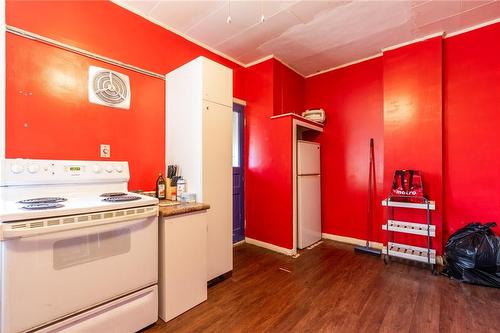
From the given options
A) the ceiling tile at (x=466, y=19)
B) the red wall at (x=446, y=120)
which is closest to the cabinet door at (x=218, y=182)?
the red wall at (x=446, y=120)

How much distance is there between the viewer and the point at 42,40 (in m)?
1.79

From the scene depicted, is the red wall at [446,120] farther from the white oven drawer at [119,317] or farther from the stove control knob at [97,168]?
the stove control knob at [97,168]

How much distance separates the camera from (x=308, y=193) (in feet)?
11.2

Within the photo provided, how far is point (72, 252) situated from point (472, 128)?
12.9ft

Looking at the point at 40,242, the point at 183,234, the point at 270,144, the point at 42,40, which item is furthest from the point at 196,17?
the point at 40,242

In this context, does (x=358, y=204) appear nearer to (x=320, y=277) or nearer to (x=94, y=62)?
(x=320, y=277)

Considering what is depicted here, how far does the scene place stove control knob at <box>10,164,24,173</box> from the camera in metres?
1.51

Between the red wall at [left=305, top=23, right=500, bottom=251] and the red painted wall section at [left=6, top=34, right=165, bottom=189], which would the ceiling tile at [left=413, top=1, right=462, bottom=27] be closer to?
the red wall at [left=305, top=23, right=500, bottom=251]

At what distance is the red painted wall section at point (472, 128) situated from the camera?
8.32ft

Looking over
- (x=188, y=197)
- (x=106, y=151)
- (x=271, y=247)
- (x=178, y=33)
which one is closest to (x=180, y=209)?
(x=188, y=197)

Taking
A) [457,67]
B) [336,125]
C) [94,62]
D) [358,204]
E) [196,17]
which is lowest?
[358,204]

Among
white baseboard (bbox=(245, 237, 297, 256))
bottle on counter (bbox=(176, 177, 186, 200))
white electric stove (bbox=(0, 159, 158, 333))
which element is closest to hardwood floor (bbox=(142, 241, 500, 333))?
white baseboard (bbox=(245, 237, 297, 256))

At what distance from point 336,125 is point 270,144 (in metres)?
1.21

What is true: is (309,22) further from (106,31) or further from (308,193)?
(308,193)
